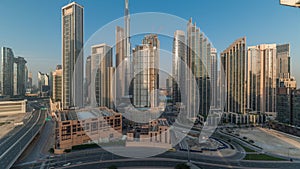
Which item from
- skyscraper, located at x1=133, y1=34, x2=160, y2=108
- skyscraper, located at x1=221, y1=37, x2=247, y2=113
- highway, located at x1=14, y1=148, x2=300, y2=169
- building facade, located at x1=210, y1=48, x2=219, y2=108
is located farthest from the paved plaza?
skyscraper, located at x1=133, y1=34, x2=160, y2=108

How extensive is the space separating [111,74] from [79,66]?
1.83 m

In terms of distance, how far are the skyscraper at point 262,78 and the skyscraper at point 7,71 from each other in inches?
659

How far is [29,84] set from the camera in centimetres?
1788

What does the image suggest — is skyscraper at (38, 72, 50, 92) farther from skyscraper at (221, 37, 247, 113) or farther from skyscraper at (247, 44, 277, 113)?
skyscraper at (247, 44, 277, 113)

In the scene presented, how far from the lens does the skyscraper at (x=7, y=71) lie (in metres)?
11.6

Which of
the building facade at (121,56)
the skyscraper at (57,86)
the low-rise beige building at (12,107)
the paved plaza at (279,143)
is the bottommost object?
the paved plaza at (279,143)

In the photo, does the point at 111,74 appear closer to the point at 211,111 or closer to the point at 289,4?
the point at 211,111

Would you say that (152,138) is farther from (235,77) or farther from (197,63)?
(235,77)

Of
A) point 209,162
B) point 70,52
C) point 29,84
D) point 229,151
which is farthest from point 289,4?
point 29,84

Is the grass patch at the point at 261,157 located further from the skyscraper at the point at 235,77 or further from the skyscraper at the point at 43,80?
the skyscraper at the point at 43,80

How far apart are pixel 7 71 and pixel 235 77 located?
15.7m

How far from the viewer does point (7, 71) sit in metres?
11.9

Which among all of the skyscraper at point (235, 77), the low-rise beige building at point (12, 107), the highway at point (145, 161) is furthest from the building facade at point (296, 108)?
the low-rise beige building at point (12, 107)

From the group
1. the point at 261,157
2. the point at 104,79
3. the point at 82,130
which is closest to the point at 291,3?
the point at 261,157
